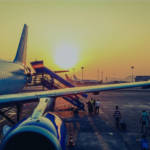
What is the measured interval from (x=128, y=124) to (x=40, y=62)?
12.4m

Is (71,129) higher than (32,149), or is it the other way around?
(32,149)

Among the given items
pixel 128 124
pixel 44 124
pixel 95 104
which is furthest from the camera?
pixel 95 104

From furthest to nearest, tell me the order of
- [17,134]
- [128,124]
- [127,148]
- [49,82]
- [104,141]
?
[49,82]
[128,124]
[104,141]
[127,148]
[17,134]

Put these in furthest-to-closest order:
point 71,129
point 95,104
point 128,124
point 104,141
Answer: point 95,104
point 128,124
point 71,129
point 104,141

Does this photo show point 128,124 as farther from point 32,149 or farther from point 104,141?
point 32,149

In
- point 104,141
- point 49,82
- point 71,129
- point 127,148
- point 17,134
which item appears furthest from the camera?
point 49,82

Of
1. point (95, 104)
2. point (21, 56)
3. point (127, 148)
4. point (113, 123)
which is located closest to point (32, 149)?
point (127, 148)

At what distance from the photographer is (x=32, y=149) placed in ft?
16.4

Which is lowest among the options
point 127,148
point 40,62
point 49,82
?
point 127,148

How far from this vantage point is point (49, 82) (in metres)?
21.2

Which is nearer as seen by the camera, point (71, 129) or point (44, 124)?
point (44, 124)

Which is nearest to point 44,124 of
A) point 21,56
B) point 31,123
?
point 31,123

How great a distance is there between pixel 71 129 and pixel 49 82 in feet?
30.3

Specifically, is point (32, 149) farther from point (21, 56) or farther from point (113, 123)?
point (21, 56)
